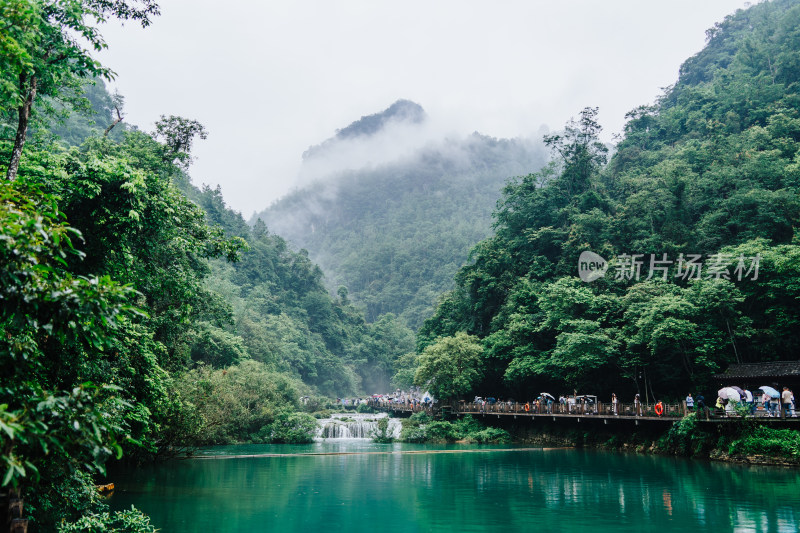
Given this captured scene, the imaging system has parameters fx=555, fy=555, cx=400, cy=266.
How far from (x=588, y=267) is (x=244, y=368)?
2033cm

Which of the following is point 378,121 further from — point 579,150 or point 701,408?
point 701,408

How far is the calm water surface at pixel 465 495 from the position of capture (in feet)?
34.0

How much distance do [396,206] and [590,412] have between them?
123 metres

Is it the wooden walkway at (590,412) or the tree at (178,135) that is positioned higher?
the tree at (178,135)

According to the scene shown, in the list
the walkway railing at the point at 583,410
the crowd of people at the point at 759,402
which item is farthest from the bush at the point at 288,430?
the crowd of people at the point at 759,402

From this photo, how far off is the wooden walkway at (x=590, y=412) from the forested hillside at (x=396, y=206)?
5620 centimetres

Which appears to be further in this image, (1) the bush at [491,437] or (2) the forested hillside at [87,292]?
(1) the bush at [491,437]

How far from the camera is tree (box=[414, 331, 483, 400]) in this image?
31797 millimetres

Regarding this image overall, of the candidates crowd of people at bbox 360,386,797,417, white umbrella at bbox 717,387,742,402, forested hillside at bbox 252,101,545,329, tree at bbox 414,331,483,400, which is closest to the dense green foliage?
crowd of people at bbox 360,386,797,417

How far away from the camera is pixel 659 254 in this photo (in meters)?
28.5

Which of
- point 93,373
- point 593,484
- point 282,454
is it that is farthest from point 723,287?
point 93,373

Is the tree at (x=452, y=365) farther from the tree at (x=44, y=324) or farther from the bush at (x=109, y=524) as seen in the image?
the tree at (x=44, y=324)

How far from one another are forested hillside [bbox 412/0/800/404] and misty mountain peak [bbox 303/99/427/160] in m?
151

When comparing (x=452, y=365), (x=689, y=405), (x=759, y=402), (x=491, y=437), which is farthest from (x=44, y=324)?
(x=452, y=365)
